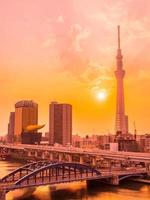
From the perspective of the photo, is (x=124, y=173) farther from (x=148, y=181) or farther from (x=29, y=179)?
(x=29, y=179)

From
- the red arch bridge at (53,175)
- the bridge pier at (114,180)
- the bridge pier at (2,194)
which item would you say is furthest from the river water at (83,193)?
the bridge pier at (2,194)

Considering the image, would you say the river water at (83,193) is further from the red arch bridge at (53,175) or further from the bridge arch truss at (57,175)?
the bridge arch truss at (57,175)

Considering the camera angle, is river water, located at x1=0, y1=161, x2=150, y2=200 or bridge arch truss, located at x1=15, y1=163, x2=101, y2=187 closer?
bridge arch truss, located at x1=15, y1=163, x2=101, y2=187

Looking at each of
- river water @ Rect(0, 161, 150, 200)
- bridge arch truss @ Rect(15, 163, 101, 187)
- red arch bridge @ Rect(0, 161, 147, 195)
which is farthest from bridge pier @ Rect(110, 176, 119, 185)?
bridge arch truss @ Rect(15, 163, 101, 187)

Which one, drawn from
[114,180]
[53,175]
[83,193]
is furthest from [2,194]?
[114,180]

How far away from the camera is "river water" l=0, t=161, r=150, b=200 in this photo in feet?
226

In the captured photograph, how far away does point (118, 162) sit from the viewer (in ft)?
427

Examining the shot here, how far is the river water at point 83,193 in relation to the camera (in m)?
69.0

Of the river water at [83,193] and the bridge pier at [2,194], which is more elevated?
the bridge pier at [2,194]

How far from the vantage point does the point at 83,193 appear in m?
73.8

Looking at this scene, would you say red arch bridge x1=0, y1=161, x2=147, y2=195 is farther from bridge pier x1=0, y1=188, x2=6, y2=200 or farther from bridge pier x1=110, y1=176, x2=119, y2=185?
bridge pier x1=0, y1=188, x2=6, y2=200

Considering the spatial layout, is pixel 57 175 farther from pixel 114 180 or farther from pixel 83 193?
pixel 114 180

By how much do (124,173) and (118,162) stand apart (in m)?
41.3

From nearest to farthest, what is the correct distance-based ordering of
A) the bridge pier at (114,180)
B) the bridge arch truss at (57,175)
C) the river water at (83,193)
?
the bridge arch truss at (57,175), the river water at (83,193), the bridge pier at (114,180)
